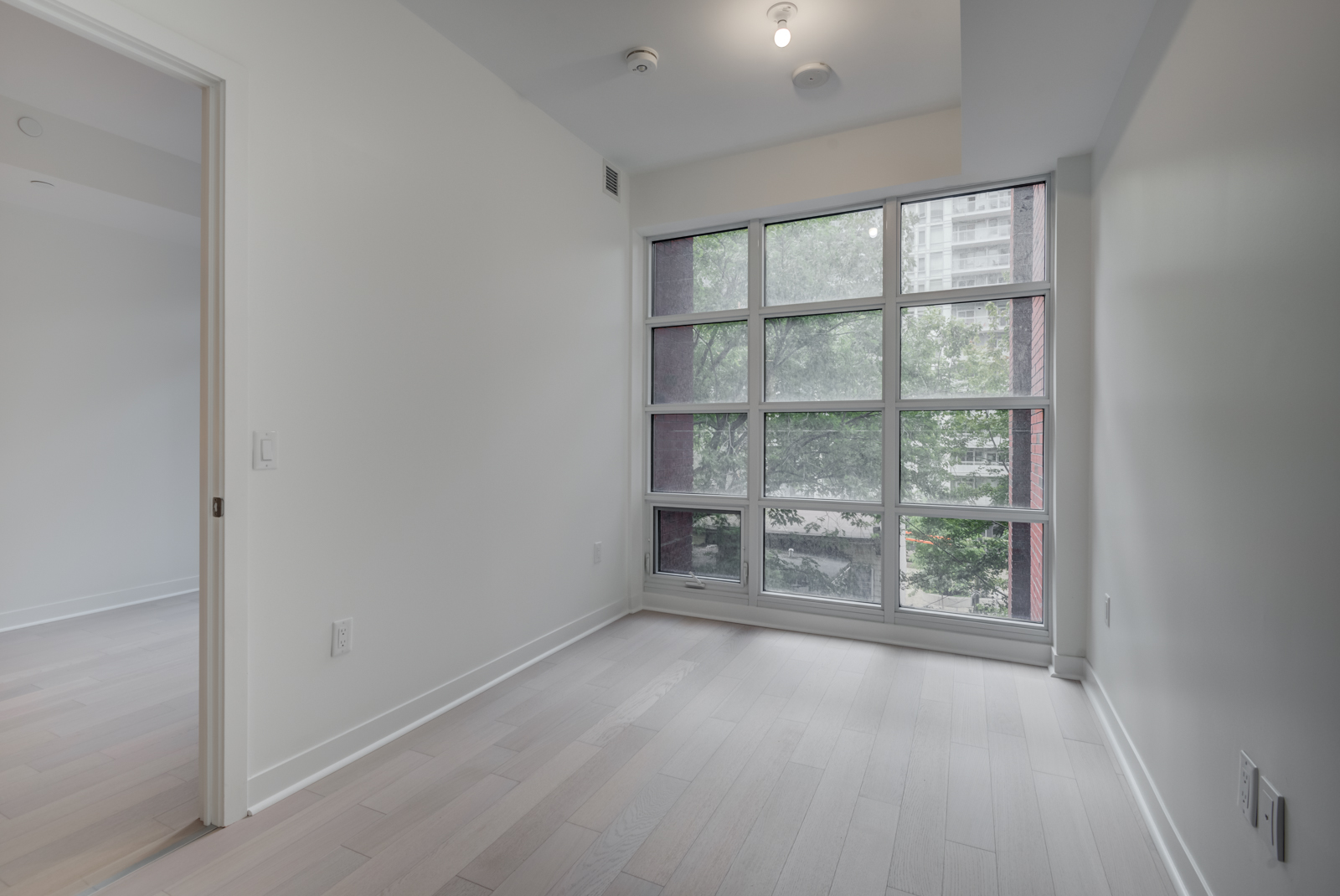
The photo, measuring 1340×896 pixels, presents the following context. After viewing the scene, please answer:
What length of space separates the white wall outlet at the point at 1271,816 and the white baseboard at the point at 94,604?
4.99 m

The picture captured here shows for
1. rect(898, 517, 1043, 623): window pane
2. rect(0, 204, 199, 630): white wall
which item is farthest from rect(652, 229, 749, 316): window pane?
rect(0, 204, 199, 630): white wall

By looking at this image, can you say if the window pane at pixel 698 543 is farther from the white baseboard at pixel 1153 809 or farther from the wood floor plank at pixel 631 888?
the wood floor plank at pixel 631 888

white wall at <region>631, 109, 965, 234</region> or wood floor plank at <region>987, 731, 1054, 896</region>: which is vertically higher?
white wall at <region>631, 109, 965, 234</region>

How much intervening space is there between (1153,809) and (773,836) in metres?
1.07

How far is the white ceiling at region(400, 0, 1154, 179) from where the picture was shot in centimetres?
208

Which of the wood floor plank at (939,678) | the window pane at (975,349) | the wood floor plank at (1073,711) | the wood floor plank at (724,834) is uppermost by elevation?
the window pane at (975,349)

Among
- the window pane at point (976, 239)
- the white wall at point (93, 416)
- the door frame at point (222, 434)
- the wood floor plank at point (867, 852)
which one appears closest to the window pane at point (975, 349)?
the window pane at point (976, 239)

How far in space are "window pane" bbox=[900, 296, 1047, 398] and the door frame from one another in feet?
9.72

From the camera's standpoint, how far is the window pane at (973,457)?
10.5ft

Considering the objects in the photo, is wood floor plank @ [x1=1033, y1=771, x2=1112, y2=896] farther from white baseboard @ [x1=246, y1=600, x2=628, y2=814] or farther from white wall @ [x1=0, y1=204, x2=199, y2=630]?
white wall @ [x1=0, y1=204, x2=199, y2=630]

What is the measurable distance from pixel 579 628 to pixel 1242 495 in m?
2.87

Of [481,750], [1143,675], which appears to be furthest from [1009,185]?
[481,750]

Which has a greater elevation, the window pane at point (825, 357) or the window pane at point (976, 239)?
the window pane at point (976, 239)

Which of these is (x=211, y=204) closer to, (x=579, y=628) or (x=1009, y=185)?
(x=579, y=628)
